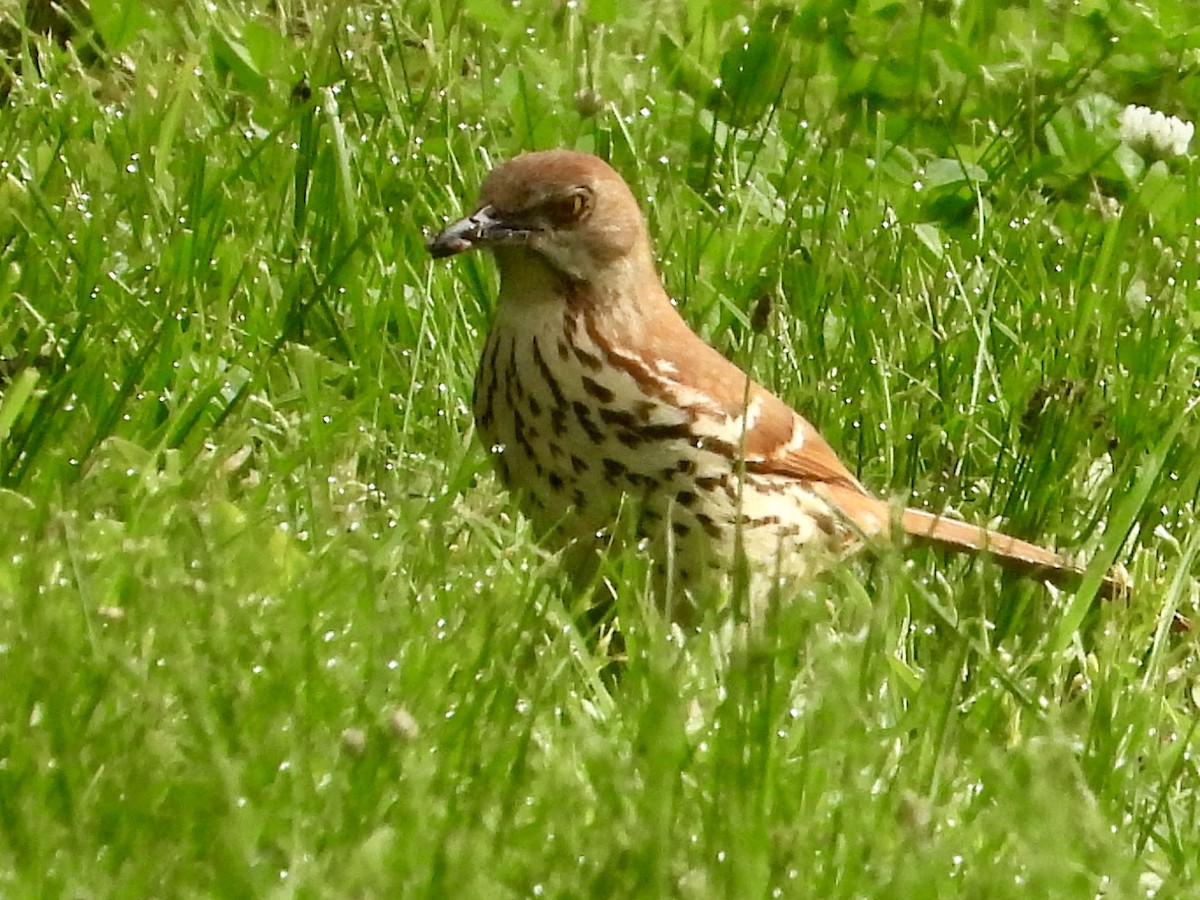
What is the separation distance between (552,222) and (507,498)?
1.47 ft

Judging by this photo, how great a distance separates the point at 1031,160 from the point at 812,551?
215cm

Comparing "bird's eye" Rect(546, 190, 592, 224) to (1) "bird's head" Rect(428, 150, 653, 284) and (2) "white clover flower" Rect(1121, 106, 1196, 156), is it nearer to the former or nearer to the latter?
(1) "bird's head" Rect(428, 150, 653, 284)

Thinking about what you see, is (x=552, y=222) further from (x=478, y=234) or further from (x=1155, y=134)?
(x=1155, y=134)

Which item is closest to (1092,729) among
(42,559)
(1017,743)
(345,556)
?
(1017,743)

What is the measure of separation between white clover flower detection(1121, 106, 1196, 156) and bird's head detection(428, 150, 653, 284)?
2.15m

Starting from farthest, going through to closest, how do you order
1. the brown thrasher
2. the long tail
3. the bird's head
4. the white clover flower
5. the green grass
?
the white clover flower
the long tail
the bird's head
the brown thrasher
the green grass

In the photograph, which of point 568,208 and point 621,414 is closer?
point 621,414

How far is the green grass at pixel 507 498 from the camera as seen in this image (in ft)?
8.30

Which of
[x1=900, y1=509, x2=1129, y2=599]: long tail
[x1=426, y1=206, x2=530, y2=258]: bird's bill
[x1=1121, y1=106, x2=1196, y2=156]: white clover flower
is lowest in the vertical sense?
[x1=900, y1=509, x2=1129, y2=599]: long tail

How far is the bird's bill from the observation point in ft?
12.0

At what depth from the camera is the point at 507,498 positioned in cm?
386

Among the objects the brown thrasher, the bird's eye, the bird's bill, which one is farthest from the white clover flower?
the bird's bill

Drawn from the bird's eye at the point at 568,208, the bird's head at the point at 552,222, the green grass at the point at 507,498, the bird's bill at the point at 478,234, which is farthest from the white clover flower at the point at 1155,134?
the bird's bill at the point at 478,234

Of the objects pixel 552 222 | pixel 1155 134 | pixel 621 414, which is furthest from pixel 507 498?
pixel 1155 134
